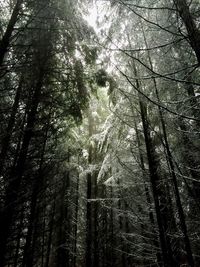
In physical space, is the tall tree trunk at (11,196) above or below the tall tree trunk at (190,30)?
below

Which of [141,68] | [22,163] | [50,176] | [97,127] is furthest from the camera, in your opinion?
[97,127]

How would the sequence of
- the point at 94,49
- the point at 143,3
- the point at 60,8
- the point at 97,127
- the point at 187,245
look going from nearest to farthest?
1. the point at 187,245
2. the point at 143,3
3. the point at 60,8
4. the point at 94,49
5. the point at 97,127

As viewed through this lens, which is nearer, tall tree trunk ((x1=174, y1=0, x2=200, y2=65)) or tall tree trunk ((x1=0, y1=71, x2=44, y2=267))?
tall tree trunk ((x1=174, y1=0, x2=200, y2=65))

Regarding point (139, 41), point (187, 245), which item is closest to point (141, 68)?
point (139, 41)

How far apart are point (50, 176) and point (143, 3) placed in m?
4.94

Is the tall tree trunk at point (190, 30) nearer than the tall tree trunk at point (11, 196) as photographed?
Yes

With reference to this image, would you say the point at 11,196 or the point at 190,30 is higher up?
the point at 190,30

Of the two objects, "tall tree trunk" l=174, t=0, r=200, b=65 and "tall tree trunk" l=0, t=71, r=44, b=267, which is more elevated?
"tall tree trunk" l=174, t=0, r=200, b=65

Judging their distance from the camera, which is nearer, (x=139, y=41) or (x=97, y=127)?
(x=139, y=41)

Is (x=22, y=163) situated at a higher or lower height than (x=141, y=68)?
lower

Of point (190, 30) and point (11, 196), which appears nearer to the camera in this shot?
point (190, 30)

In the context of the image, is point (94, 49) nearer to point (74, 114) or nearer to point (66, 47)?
point (66, 47)

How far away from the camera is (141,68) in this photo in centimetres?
615

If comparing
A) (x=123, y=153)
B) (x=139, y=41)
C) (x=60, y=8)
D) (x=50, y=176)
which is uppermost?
(x=60, y=8)
